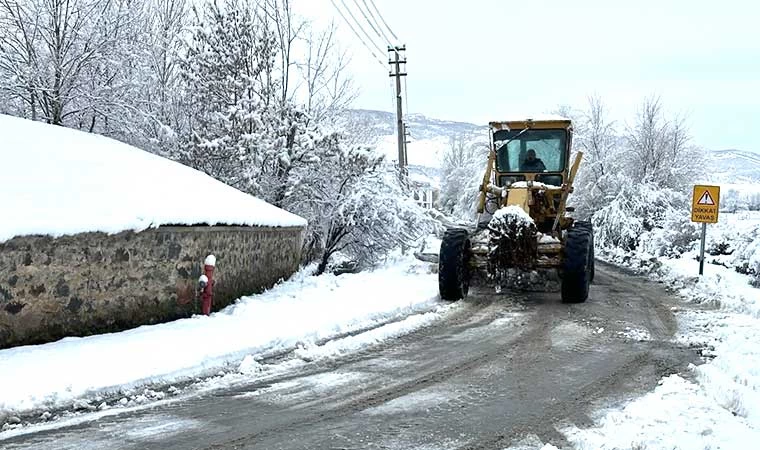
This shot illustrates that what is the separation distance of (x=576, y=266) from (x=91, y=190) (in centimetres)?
731

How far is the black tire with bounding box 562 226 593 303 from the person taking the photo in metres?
11.0

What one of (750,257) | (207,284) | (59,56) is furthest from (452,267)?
(750,257)

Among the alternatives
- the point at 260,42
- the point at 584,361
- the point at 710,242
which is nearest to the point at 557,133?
the point at 584,361

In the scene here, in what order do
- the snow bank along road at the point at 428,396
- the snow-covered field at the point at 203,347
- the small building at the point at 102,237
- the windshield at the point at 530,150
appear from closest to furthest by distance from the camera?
the snow bank along road at the point at 428,396
the snow-covered field at the point at 203,347
the small building at the point at 102,237
the windshield at the point at 530,150

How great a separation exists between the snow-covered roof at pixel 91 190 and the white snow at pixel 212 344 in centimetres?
127

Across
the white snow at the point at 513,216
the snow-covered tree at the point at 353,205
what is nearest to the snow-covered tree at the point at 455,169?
the snow-covered tree at the point at 353,205

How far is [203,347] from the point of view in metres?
7.35

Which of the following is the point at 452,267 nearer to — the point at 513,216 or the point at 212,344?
the point at 513,216

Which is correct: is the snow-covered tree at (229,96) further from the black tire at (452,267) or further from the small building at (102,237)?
the black tire at (452,267)

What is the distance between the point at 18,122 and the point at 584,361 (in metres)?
8.44

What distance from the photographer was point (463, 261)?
38.2 ft

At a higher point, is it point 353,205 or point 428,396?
point 353,205

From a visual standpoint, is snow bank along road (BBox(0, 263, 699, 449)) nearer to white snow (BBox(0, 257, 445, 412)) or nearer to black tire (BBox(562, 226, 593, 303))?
white snow (BBox(0, 257, 445, 412))

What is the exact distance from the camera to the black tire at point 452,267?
37.0 feet
